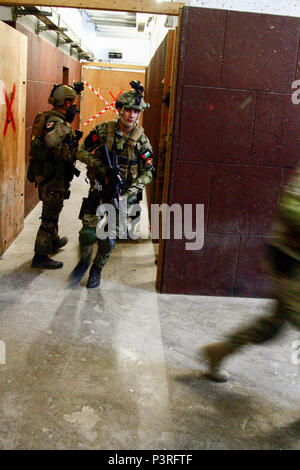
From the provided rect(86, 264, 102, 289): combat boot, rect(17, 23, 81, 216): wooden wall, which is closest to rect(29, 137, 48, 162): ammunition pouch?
rect(86, 264, 102, 289): combat boot

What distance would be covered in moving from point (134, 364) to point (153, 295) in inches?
50.8

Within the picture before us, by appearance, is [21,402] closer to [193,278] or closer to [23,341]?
[23,341]

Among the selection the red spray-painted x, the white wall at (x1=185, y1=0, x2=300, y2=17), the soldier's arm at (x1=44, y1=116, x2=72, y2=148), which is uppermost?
the white wall at (x1=185, y1=0, x2=300, y2=17)

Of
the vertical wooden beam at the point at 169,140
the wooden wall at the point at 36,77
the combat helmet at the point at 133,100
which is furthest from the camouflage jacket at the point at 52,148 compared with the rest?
the wooden wall at the point at 36,77

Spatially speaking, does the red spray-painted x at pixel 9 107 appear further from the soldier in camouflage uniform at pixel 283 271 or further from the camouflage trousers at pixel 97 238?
the soldier in camouflage uniform at pixel 283 271

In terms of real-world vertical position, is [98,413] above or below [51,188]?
below

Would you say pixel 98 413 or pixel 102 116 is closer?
pixel 98 413

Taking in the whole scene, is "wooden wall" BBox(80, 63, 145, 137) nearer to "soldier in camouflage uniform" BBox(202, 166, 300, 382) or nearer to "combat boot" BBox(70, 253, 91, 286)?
"combat boot" BBox(70, 253, 91, 286)

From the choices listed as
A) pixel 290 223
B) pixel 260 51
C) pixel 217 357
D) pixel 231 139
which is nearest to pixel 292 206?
pixel 290 223

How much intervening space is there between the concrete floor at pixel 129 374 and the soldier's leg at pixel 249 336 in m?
0.09

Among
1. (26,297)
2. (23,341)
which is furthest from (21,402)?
(26,297)

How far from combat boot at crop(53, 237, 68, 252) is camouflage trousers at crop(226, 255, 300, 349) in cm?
308

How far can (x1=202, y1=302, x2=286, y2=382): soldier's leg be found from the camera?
104 inches
